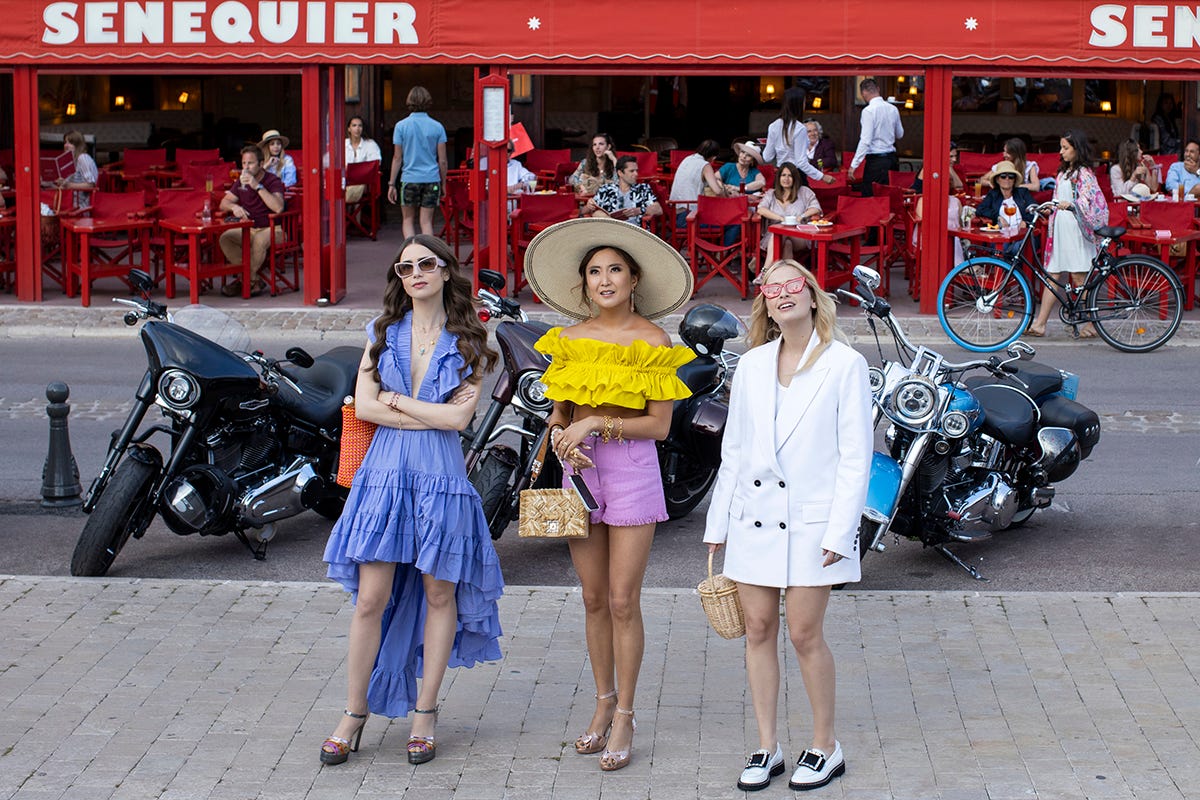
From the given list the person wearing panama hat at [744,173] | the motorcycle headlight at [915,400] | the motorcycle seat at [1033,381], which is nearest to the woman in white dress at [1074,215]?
the person wearing panama hat at [744,173]

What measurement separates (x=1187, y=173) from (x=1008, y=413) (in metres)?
11.9

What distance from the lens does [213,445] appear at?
27.3 feet

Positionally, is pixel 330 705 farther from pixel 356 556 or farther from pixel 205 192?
pixel 205 192

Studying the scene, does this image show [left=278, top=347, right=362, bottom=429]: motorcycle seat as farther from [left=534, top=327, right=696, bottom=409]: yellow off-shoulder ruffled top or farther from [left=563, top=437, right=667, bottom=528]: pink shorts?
[left=563, top=437, right=667, bottom=528]: pink shorts

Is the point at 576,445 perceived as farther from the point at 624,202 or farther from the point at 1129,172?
the point at 1129,172

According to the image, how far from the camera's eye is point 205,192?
17.0 m

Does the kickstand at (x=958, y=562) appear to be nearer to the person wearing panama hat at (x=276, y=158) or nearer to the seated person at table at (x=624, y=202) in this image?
the seated person at table at (x=624, y=202)

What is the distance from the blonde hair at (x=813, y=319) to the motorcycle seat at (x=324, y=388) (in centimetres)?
308

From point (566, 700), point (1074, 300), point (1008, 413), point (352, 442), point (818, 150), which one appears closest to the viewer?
point (352, 442)

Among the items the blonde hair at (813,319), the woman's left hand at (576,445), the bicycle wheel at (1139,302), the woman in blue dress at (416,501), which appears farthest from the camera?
the bicycle wheel at (1139,302)

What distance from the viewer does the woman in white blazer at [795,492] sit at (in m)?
5.36

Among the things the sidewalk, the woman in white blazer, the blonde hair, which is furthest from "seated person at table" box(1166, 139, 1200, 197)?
the woman in white blazer

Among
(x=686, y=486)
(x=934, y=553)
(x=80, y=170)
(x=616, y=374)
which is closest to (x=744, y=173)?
(x=80, y=170)

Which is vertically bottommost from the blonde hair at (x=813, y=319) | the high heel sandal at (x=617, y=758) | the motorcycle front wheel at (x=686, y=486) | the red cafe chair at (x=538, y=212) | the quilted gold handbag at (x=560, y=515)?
the high heel sandal at (x=617, y=758)
